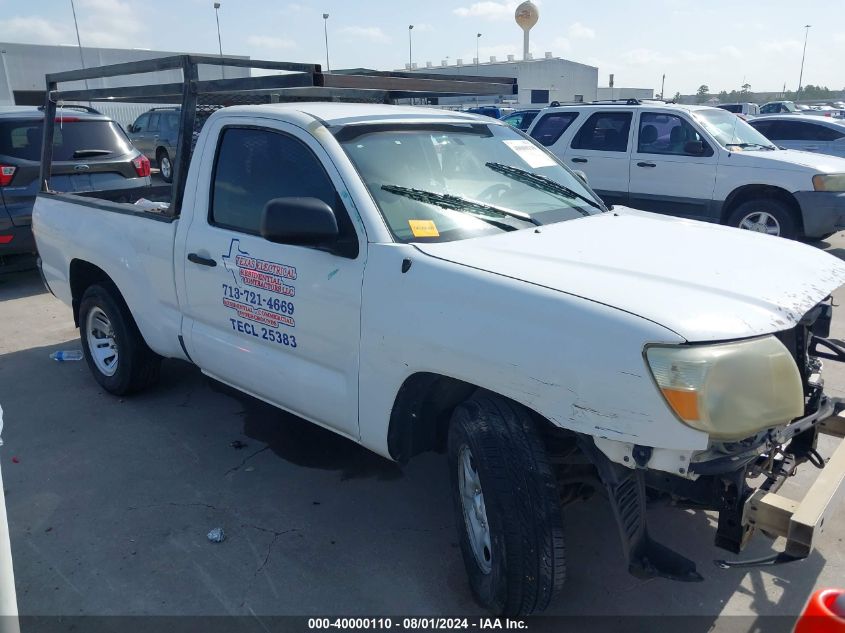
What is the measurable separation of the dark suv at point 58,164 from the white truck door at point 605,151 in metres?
5.74

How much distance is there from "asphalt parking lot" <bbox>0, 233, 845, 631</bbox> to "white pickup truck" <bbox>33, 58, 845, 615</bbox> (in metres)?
0.47

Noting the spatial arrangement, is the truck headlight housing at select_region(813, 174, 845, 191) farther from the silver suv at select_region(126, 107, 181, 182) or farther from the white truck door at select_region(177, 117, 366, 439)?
the silver suv at select_region(126, 107, 181, 182)

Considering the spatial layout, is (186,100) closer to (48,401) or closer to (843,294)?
(48,401)

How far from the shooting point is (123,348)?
4711 millimetres

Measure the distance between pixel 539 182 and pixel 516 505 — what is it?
74.8 inches

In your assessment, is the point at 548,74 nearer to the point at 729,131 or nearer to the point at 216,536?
the point at 729,131

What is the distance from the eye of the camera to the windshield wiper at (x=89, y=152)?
25.4 feet

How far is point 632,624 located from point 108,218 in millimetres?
3896

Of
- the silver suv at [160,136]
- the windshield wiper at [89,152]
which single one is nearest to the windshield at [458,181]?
the windshield wiper at [89,152]

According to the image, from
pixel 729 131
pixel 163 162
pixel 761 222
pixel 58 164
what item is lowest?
→ pixel 761 222

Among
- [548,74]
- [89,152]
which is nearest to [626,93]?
[548,74]

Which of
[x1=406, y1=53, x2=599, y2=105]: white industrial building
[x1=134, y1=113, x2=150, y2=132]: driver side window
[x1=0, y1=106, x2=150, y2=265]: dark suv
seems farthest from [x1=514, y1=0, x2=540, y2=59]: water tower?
[x1=0, y1=106, x2=150, y2=265]: dark suv

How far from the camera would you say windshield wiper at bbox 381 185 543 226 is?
3.14 metres

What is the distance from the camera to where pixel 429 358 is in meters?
2.68
